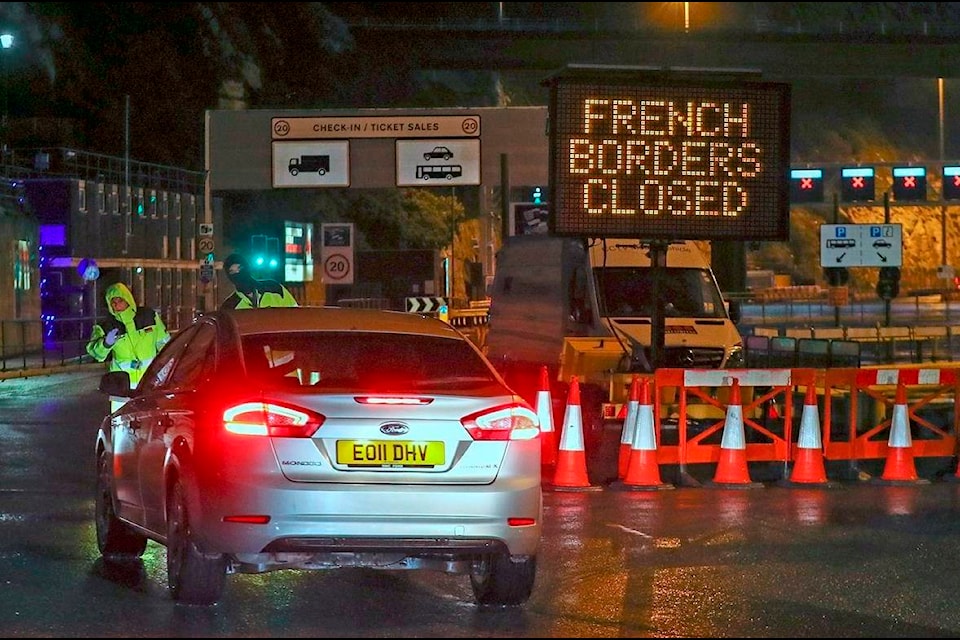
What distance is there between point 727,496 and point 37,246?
34.2 metres

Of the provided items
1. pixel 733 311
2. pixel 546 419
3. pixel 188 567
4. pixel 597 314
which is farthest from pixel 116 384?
pixel 733 311

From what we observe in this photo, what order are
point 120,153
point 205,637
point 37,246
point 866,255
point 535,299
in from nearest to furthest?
point 205,637 < point 535,299 < point 866,255 < point 37,246 < point 120,153

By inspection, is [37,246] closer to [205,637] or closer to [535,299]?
[535,299]

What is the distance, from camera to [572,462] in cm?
1459

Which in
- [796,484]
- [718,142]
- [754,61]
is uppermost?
[754,61]

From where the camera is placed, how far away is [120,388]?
10.5 meters

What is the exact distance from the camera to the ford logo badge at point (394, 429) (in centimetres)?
820

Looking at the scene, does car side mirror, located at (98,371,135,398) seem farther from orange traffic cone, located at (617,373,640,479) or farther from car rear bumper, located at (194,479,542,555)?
orange traffic cone, located at (617,373,640,479)

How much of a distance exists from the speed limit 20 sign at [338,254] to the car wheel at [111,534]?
27.1 meters

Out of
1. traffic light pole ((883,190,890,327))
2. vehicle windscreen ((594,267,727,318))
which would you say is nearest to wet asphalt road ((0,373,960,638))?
vehicle windscreen ((594,267,727,318))

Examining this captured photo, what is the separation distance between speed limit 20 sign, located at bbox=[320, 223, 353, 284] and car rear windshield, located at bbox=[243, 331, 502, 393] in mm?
28856

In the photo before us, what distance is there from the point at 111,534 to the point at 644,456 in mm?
5536

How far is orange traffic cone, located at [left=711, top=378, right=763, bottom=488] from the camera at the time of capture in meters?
14.9

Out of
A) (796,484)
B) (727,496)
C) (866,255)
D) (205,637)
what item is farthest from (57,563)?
(866,255)
